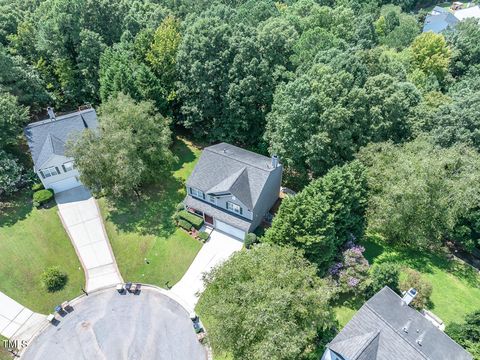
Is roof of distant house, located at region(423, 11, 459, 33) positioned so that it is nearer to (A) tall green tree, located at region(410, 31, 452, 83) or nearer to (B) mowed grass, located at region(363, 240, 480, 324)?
(A) tall green tree, located at region(410, 31, 452, 83)

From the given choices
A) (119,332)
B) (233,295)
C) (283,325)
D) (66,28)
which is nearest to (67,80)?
(66,28)

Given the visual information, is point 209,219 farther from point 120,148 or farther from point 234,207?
point 120,148

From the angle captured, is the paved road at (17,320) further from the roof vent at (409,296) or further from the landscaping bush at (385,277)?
the roof vent at (409,296)

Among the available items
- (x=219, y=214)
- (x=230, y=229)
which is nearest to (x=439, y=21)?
(x=219, y=214)

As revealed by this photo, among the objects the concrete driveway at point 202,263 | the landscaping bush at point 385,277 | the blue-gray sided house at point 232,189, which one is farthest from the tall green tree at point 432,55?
the concrete driveway at point 202,263

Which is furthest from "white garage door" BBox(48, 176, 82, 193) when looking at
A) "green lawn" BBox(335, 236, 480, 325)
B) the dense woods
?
"green lawn" BBox(335, 236, 480, 325)

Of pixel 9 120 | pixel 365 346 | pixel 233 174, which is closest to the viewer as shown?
pixel 365 346
